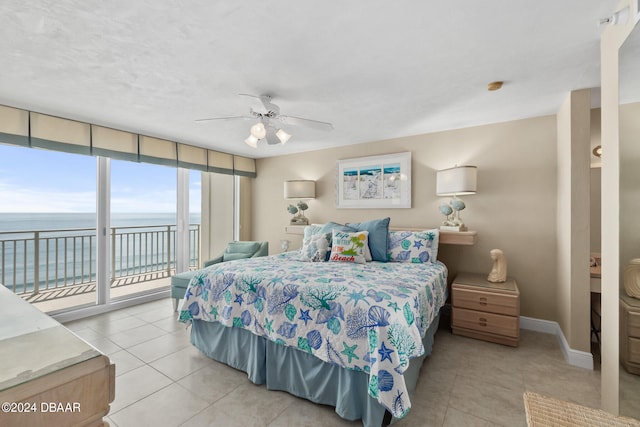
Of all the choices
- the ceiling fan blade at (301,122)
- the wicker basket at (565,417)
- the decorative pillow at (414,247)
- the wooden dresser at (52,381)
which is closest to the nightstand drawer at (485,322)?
the decorative pillow at (414,247)

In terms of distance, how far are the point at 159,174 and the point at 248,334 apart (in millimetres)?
3417

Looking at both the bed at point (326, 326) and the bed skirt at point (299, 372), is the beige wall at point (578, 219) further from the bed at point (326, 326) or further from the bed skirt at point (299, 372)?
the bed skirt at point (299, 372)

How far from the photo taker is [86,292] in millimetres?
4371

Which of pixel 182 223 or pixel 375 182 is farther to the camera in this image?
pixel 182 223

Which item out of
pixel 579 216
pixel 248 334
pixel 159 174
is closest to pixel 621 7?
pixel 579 216

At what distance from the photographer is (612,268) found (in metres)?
1.56

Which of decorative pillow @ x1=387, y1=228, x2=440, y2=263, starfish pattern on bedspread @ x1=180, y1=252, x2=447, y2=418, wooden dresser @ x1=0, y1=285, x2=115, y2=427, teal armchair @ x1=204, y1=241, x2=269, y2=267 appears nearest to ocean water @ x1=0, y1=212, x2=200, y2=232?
teal armchair @ x1=204, y1=241, x2=269, y2=267

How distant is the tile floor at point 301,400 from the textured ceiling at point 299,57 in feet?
7.84

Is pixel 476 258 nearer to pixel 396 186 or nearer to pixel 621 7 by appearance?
pixel 396 186

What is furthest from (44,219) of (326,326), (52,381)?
(52,381)

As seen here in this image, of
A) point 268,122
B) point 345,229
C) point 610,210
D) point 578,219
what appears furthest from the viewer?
point 345,229

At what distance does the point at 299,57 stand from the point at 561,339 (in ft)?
11.6

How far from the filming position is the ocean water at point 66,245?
12.6ft

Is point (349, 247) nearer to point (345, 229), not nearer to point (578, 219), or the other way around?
point (345, 229)
